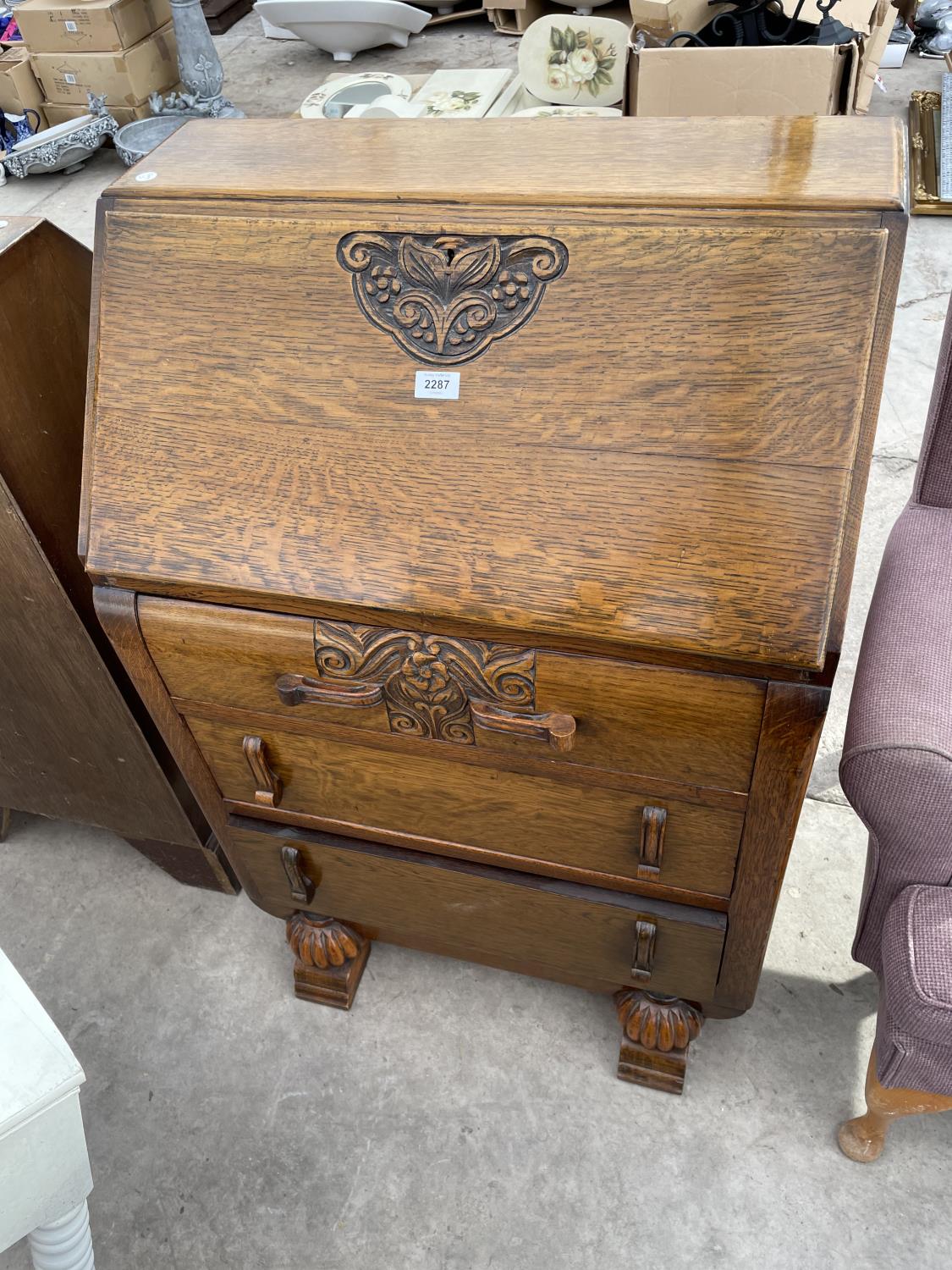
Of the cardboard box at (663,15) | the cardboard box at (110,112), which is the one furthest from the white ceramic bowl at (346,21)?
the cardboard box at (663,15)

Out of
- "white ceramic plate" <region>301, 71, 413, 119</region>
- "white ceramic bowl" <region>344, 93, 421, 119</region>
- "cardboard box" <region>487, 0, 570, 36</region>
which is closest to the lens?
"white ceramic bowl" <region>344, 93, 421, 119</region>

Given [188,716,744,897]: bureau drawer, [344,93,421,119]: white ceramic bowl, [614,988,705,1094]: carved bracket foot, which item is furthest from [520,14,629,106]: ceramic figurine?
[614,988,705,1094]: carved bracket foot

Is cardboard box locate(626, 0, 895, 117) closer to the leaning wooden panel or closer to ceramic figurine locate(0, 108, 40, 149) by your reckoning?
the leaning wooden panel

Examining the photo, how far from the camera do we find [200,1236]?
1.28m

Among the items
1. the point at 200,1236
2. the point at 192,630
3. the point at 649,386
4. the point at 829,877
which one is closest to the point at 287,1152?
the point at 200,1236

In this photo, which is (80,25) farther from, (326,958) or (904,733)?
(904,733)

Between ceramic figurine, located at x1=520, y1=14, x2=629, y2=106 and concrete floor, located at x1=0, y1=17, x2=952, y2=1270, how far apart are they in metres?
2.13

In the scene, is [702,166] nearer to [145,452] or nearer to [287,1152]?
[145,452]

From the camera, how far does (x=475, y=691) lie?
0.92 metres

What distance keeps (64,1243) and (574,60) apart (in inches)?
117

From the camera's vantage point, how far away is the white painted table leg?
1.04m

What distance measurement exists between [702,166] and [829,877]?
1171 mm

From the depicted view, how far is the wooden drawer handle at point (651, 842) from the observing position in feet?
3.17

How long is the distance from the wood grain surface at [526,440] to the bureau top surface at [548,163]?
0.14 ft
